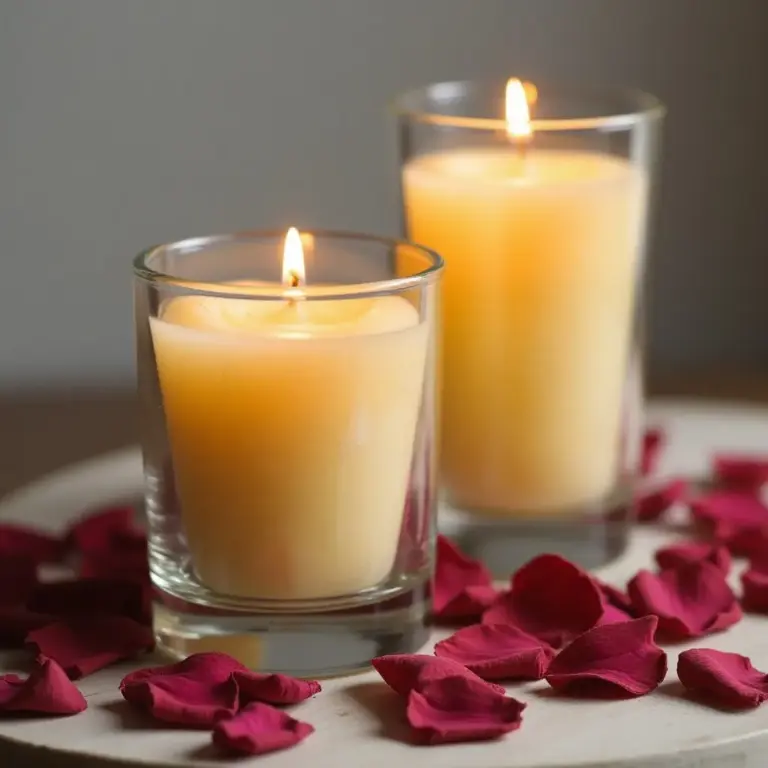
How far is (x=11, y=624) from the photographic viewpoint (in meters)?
0.75

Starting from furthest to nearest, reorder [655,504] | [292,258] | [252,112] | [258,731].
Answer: [252,112], [655,504], [292,258], [258,731]

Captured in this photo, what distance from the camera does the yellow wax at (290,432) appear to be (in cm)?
68

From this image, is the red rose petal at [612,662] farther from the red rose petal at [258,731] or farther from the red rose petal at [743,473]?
the red rose petal at [743,473]

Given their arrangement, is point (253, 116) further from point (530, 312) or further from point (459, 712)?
point (459, 712)

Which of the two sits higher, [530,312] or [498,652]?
Answer: [530,312]

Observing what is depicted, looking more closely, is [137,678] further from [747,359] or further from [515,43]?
[747,359]

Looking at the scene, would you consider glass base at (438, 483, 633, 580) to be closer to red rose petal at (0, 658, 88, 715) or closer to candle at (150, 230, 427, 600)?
candle at (150, 230, 427, 600)

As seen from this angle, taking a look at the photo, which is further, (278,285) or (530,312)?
(530,312)

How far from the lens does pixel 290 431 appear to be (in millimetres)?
685

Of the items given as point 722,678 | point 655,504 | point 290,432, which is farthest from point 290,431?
point 655,504

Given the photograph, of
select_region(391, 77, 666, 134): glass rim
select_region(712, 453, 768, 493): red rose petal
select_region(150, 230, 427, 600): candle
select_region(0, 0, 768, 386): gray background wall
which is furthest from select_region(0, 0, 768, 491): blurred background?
select_region(150, 230, 427, 600): candle

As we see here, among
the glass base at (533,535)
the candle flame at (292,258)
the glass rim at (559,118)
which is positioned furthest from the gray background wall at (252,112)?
the candle flame at (292,258)

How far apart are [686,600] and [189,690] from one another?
0.28 metres

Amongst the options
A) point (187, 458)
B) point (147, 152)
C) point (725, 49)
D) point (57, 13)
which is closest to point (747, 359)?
point (725, 49)
